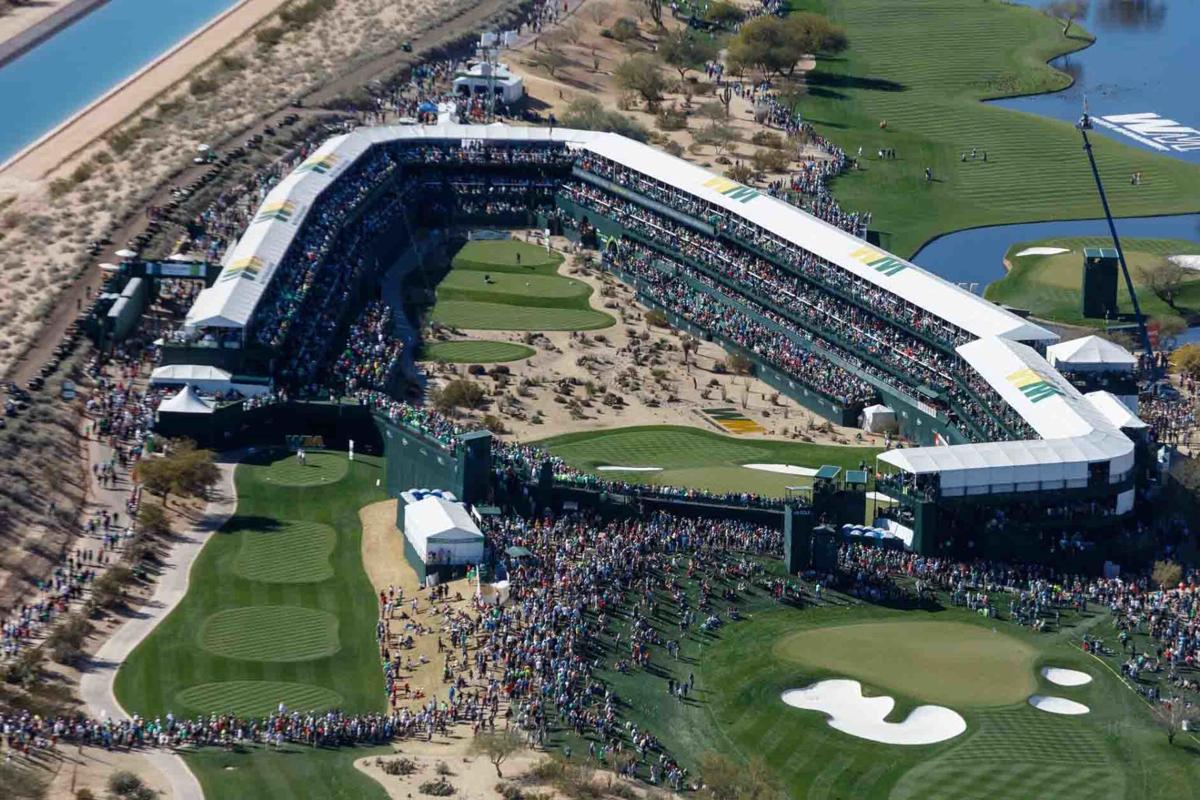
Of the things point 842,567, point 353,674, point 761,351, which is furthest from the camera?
point 761,351

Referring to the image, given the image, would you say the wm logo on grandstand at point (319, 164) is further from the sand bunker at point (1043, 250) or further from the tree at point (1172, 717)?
the tree at point (1172, 717)

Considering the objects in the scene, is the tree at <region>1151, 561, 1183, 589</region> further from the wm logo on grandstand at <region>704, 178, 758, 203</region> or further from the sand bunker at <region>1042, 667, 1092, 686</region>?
the wm logo on grandstand at <region>704, 178, 758, 203</region>

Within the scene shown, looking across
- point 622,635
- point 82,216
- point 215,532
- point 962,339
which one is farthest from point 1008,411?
point 82,216

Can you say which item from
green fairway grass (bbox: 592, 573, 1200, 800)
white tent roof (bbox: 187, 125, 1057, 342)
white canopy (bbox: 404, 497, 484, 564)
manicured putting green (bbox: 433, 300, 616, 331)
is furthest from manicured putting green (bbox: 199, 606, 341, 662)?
manicured putting green (bbox: 433, 300, 616, 331)

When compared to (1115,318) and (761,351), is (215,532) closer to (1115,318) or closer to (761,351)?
(761,351)

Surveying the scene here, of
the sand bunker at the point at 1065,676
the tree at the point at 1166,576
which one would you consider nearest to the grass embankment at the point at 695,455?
the tree at the point at 1166,576
